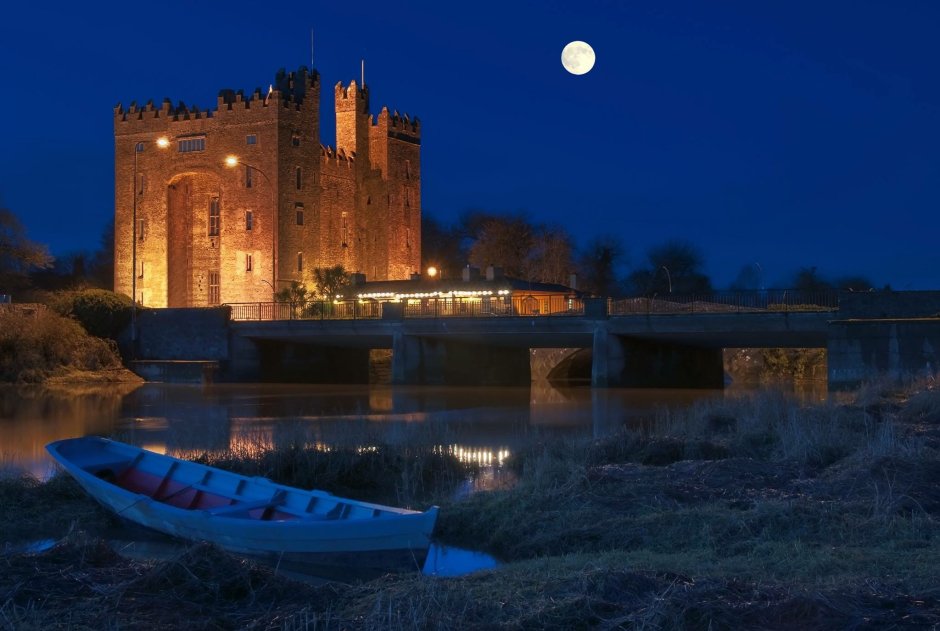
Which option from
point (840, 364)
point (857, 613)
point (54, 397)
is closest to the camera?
point (857, 613)

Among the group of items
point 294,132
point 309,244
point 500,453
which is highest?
point 294,132

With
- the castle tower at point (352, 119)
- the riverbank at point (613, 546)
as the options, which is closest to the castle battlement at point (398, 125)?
the castle tower at point (352, 119)

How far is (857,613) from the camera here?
6.16 metres

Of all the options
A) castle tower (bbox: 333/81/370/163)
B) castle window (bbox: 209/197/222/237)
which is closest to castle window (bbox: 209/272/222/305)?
castle window (bbox: 209/197/222/237)

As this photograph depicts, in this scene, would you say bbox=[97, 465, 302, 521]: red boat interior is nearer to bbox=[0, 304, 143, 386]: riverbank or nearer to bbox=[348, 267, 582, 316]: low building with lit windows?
bbox=[348, 267, 582, 316]: low building with lit windows

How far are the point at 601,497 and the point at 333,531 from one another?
3.84 meters

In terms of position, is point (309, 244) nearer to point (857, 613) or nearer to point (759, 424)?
point (759, 424)

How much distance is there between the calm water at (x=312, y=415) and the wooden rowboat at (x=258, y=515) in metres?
3.30

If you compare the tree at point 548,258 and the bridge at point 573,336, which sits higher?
the tree at point 548,258

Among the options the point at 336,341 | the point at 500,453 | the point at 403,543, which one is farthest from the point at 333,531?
the point at 336,341

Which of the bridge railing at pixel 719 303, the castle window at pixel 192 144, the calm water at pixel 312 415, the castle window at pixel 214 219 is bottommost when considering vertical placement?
the calm water at pixel 312 415

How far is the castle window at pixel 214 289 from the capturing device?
244ft

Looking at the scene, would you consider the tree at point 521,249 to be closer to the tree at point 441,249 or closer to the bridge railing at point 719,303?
the tree at point 441,249

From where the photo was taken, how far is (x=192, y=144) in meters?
75.1
